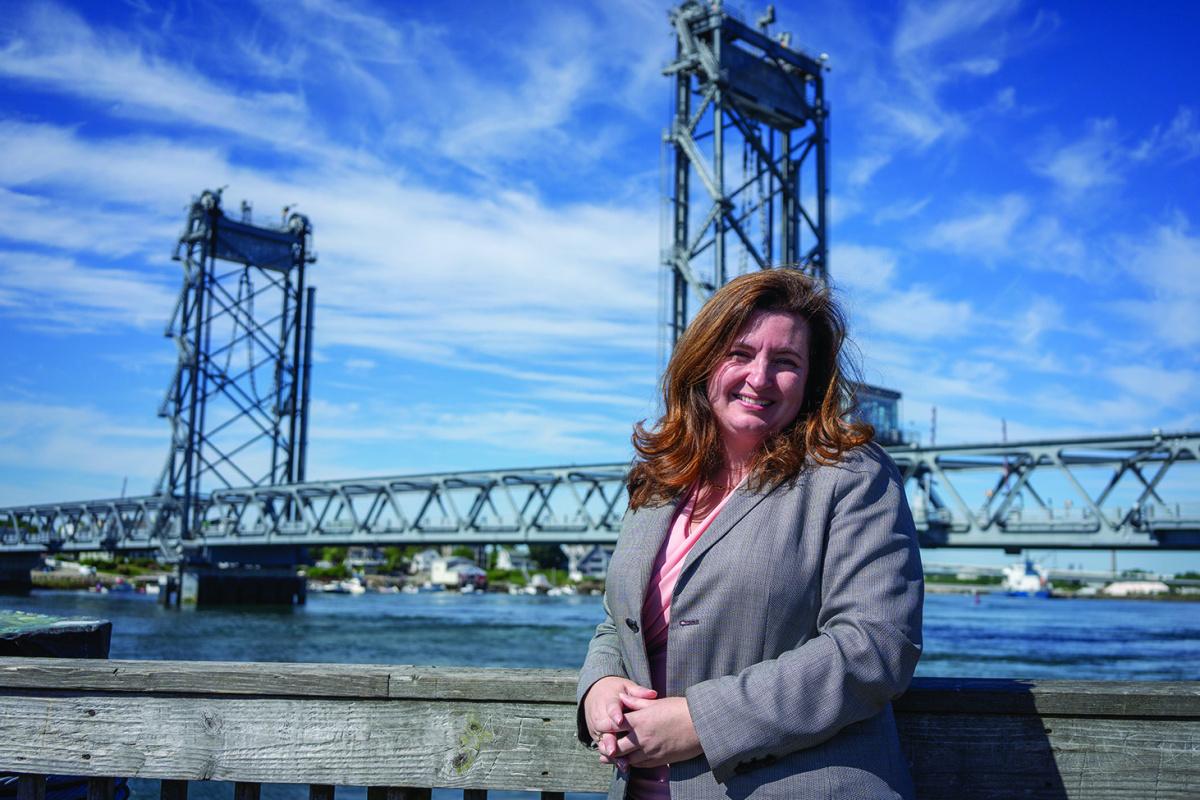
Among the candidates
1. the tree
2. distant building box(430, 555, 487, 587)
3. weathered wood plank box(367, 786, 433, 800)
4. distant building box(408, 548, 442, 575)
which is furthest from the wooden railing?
distant building box(408, 548, 442, 575)

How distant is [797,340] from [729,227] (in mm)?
31897

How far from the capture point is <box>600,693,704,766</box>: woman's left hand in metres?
1.87

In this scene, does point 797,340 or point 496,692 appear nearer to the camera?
point 797,340

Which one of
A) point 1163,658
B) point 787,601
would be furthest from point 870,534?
point 1163,658

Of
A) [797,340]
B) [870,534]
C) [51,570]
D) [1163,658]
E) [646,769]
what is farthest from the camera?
[51,570]

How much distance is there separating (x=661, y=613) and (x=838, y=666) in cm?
37

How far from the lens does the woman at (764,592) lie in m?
1.81

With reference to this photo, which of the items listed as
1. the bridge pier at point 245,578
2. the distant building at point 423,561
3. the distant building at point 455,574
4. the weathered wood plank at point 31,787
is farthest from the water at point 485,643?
the distant building at point 423,561

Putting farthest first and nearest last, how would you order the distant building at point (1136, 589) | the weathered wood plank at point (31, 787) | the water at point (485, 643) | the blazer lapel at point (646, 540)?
the distant building at point (1136, 589), the water at point (485, 643), the weathered wood plank at point (31, 787), the blazer lapel at point (646, 540)

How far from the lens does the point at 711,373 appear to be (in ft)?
7.32

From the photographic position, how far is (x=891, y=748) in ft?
6.20

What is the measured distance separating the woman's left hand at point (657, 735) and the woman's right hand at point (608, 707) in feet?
0.03

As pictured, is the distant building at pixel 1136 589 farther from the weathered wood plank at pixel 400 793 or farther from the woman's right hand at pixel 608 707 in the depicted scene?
the woman's right hand at pixel 608 707

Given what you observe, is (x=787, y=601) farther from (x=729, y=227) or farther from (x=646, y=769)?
(x=729, y=227)
